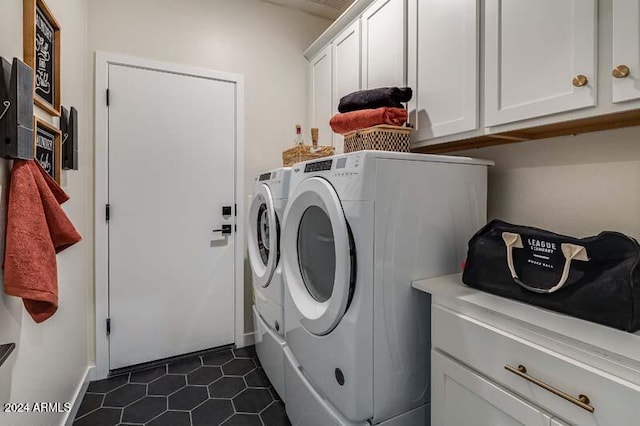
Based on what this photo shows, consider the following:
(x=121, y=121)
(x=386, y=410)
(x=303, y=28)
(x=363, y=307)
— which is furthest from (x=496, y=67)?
(x=121, y=121)

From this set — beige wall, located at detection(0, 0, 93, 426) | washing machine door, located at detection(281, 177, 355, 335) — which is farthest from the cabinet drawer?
beige wall, located at detection(0, 0, 93, 426)

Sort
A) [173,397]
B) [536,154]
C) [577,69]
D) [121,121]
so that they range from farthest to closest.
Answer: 1. [121,121]
2. [173,397]
3. [536,154]
4. [577,69]

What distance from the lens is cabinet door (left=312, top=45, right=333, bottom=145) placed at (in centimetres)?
236

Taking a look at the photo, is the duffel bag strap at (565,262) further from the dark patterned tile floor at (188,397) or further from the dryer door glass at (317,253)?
the dark patterned tile floor at (188,397)

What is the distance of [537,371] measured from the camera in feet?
2.67

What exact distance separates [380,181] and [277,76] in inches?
75.2

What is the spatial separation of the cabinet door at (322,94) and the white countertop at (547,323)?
4.93ft

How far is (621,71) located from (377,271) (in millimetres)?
905

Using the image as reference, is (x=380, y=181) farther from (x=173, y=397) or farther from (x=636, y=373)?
(x=173, y=397)

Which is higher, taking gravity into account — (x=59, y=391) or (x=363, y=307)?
(x=363, y=307)

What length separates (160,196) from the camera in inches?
87.8

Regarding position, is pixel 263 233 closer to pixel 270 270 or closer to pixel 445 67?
pixel 270 270

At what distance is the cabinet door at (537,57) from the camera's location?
0.98 metres

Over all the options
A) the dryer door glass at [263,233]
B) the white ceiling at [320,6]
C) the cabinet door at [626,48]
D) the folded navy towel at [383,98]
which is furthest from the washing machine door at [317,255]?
the white ceiling at [320,6]
